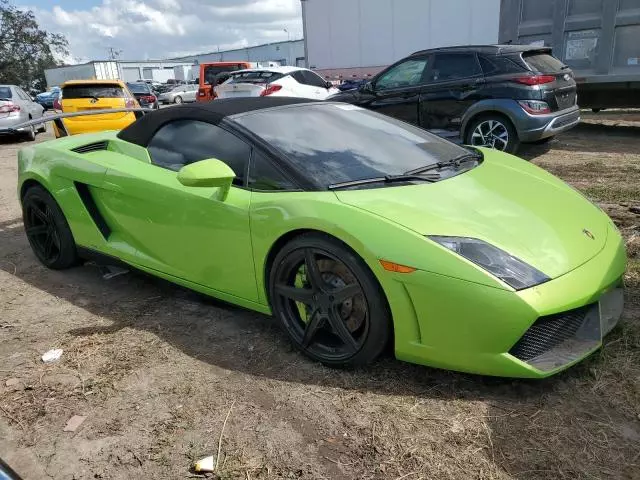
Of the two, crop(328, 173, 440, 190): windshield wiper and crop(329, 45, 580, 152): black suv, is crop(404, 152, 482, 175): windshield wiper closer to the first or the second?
crop(328, 173, 440, 190): windshield wiper

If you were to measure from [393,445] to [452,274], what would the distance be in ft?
2.37

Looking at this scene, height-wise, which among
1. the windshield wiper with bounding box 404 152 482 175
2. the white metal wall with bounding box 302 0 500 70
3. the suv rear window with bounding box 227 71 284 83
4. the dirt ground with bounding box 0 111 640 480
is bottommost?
the dirt ground with bounding box 0 111 640 480

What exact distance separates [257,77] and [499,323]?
10.2 metres

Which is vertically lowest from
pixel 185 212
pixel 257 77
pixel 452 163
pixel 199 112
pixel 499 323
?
pixel 499 323

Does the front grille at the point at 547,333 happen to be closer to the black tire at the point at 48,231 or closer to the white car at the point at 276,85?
the black tire at the point at 48,231

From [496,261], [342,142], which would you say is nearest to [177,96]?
[342,142]

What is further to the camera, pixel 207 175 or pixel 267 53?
pixel 267 53

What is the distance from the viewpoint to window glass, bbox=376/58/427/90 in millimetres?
7867

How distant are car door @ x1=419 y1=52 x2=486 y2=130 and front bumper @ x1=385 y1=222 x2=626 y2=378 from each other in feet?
17.6

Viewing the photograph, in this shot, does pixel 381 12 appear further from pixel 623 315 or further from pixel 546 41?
pixel 623 315

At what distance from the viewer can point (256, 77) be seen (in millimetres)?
11461

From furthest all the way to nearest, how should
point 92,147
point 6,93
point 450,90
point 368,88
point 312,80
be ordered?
point 6,93 < point 312,80 < point 368,88 < point 450,90 < point 92,147

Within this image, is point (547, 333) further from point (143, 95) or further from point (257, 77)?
point (143, 95)

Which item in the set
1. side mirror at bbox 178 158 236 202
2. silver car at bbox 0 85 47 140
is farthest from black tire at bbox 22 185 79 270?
silver car at bbox 0 85 47 140
